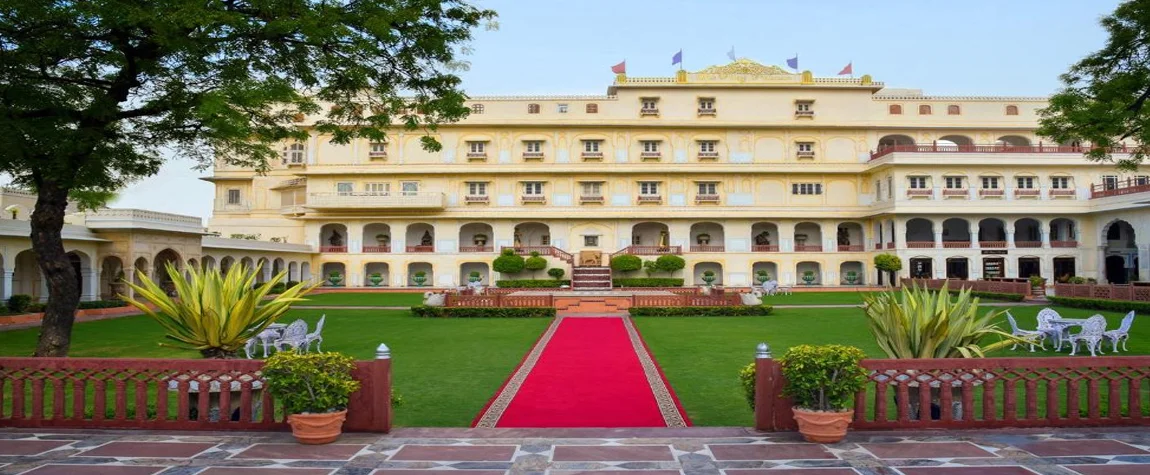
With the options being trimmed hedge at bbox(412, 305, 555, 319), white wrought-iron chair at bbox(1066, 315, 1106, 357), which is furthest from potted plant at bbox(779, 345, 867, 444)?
trimmed hedge at bbox(412, 305, 555, 319)

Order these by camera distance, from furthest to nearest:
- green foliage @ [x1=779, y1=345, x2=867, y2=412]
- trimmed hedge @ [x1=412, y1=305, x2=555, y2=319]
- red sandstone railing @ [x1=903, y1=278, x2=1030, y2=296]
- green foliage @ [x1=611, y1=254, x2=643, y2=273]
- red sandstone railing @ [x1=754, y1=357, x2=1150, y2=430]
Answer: green foliage @ [x1=611, y1=254, x2=643, y2=273], red sandstone railing @ [x1=903, y1=278, x2=1030, y2=296], trimmed hedge @ [x1=412, y1=305, x2=555, y2=319], red sandstone railing @ [x1=754, y1=357, x2=1150, y2=430], green foliage @ [x1=779, y1=345, x2=867, y2=412]

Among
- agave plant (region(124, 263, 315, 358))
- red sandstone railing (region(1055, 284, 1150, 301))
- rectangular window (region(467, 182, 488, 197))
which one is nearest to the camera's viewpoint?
agave plant (region(124, 263, 315, 358))

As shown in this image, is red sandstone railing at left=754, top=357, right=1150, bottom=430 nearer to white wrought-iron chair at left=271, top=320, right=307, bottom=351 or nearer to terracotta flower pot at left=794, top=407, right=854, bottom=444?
Result: terracotta flower pot at left=794, top=407, right=854, bottom=444

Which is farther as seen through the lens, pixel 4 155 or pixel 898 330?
pixel 4 155

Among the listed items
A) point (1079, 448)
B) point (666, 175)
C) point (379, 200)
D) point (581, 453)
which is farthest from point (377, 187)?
point (1079, 448)

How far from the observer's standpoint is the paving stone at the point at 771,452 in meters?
5.55

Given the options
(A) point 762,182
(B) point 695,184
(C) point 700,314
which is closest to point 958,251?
(A) point 762,182

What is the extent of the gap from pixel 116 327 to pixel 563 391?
51.4 feet

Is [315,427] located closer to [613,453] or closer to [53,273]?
[613,453]

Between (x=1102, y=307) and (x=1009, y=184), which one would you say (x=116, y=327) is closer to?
(x=1102, y=307)

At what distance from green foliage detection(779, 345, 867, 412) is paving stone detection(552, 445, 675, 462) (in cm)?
131

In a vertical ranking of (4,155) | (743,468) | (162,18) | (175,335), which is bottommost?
(743,468)

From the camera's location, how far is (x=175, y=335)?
302 inches

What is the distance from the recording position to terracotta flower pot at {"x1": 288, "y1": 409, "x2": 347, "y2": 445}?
591 centimetres
